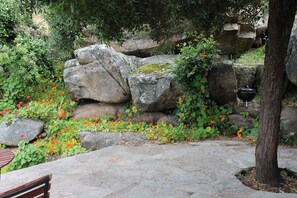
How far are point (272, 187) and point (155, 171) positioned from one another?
4.90ft

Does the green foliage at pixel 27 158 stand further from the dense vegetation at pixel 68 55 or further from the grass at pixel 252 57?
the grass at pixel 252 57

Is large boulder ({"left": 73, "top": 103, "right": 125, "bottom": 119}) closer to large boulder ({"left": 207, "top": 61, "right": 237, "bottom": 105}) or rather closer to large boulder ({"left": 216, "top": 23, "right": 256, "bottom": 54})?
large boulder ({"left": 207, "top": 61, "right": 237, "bottom": 105})

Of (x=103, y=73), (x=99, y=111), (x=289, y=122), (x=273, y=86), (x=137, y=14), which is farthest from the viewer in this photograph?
(x=99, y=111)

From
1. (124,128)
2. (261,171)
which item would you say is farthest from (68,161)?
(261,171)

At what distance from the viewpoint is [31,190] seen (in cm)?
179

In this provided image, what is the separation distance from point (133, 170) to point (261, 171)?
5.58 ft

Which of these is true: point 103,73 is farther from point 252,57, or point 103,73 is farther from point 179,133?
point 252,57

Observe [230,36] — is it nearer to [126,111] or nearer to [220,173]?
[126,111]

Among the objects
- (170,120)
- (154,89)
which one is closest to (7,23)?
(154,89)

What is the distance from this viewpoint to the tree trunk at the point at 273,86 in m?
2.89

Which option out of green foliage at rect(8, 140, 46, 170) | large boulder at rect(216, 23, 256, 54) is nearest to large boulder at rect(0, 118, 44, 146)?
green foliage at rect(8, 140, 46, 170)

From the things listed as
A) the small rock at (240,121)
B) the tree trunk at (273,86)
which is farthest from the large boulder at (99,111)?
the tree trunk at (273,86)

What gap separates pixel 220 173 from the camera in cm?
369

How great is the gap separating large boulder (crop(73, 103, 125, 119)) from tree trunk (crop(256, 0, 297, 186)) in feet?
13.0
